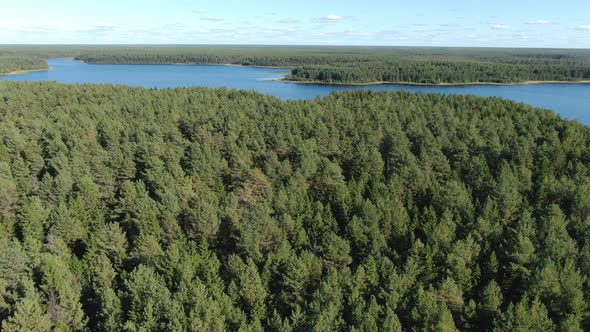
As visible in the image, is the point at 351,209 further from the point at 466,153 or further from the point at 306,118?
the point at 306,118

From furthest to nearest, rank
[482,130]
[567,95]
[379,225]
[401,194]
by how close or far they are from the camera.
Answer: [567,95] < [482,130] < [401,194] < [379,225]

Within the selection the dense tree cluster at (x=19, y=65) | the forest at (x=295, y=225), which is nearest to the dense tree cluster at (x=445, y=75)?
the forest at (x=295, y=225)

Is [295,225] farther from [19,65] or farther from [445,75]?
[19,65]

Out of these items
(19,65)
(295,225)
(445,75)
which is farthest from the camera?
(19,65)

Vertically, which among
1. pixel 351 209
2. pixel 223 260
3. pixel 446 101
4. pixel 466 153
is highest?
pixel 446 101

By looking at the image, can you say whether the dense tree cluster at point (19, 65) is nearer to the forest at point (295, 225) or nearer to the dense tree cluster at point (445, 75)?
the dense tree cluster at point (445, 75)

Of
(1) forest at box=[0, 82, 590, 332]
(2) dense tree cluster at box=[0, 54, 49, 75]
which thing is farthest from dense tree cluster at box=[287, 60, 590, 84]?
(2) dense tree cluster at box=[0, 54, 49, 75]

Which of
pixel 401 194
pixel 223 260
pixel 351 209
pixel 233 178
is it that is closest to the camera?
pixel 223 260

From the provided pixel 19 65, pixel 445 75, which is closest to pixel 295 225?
pixel 445 75

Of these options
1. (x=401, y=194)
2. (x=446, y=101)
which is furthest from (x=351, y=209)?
(x=446, y=101)

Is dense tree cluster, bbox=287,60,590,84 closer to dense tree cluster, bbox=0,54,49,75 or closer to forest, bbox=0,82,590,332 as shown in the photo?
forest, bbox=0,82,590,332
